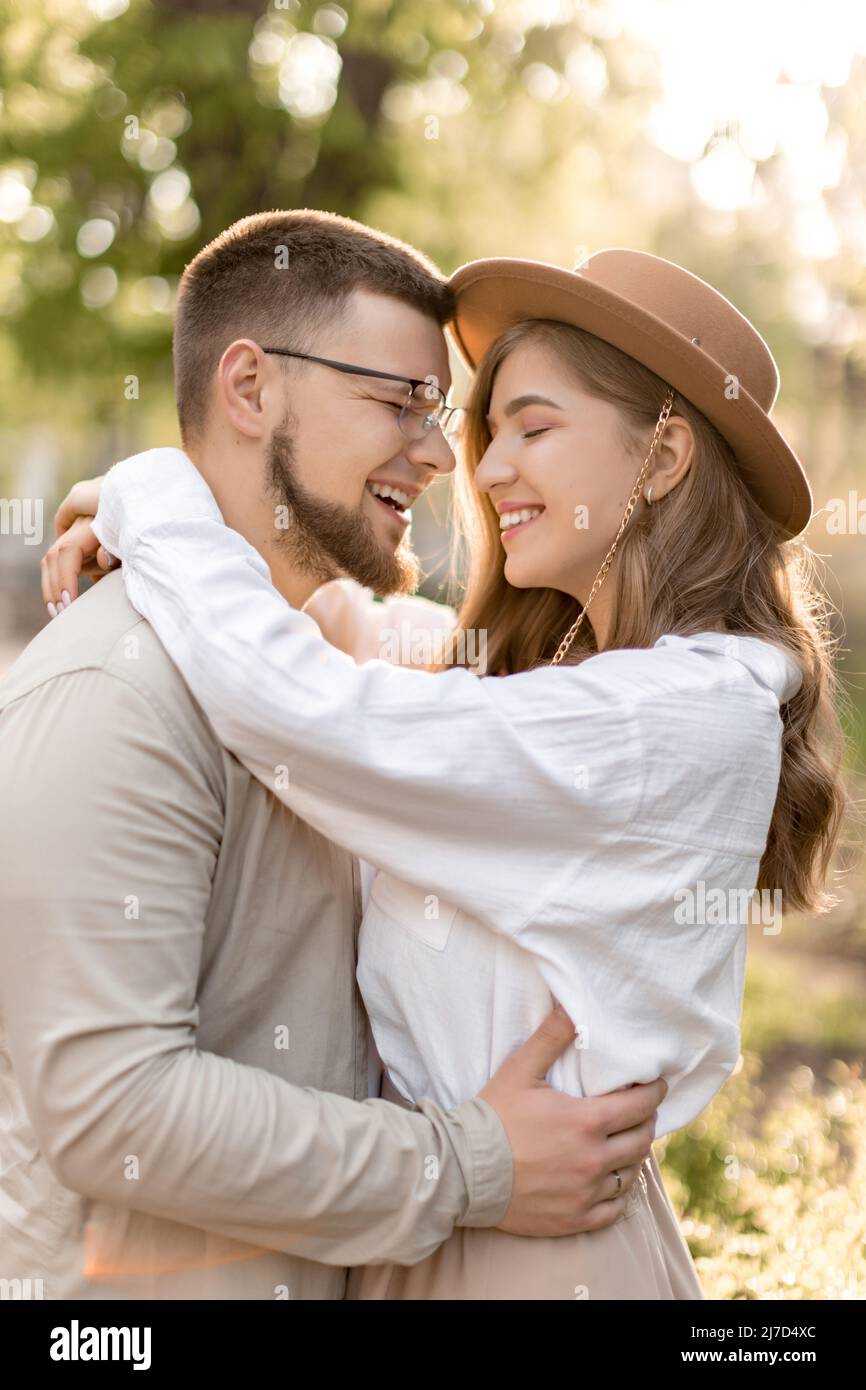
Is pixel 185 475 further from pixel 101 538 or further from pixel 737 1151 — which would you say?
pixel 737 1151

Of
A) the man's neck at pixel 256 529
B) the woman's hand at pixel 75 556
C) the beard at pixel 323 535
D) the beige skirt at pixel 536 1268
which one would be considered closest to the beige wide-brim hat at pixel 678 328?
the beard at pixel 323 535

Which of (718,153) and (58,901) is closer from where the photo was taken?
(58,901)

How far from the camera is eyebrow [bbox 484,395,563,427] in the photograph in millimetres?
2574

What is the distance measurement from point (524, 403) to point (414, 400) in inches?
9.0

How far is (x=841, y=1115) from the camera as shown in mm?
4512

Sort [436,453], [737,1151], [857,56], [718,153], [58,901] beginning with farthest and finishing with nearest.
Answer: [718,153]
[857,56]
[737,1151]
[436,453]
[58,901]

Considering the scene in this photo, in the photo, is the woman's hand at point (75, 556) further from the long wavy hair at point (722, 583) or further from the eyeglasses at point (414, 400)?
the long wavy hair at point (722, 583)

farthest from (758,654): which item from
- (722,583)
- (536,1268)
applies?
(536,1268)

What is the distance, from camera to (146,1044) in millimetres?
1790

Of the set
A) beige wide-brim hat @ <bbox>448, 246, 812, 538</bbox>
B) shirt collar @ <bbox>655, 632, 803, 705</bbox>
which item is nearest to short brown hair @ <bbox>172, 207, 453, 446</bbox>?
beige wide-brim hat @ <bbox>448, 246, 812, 538</bbox>

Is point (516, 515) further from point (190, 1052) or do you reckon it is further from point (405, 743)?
point (190, 1052)

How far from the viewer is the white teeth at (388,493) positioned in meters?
2.69
